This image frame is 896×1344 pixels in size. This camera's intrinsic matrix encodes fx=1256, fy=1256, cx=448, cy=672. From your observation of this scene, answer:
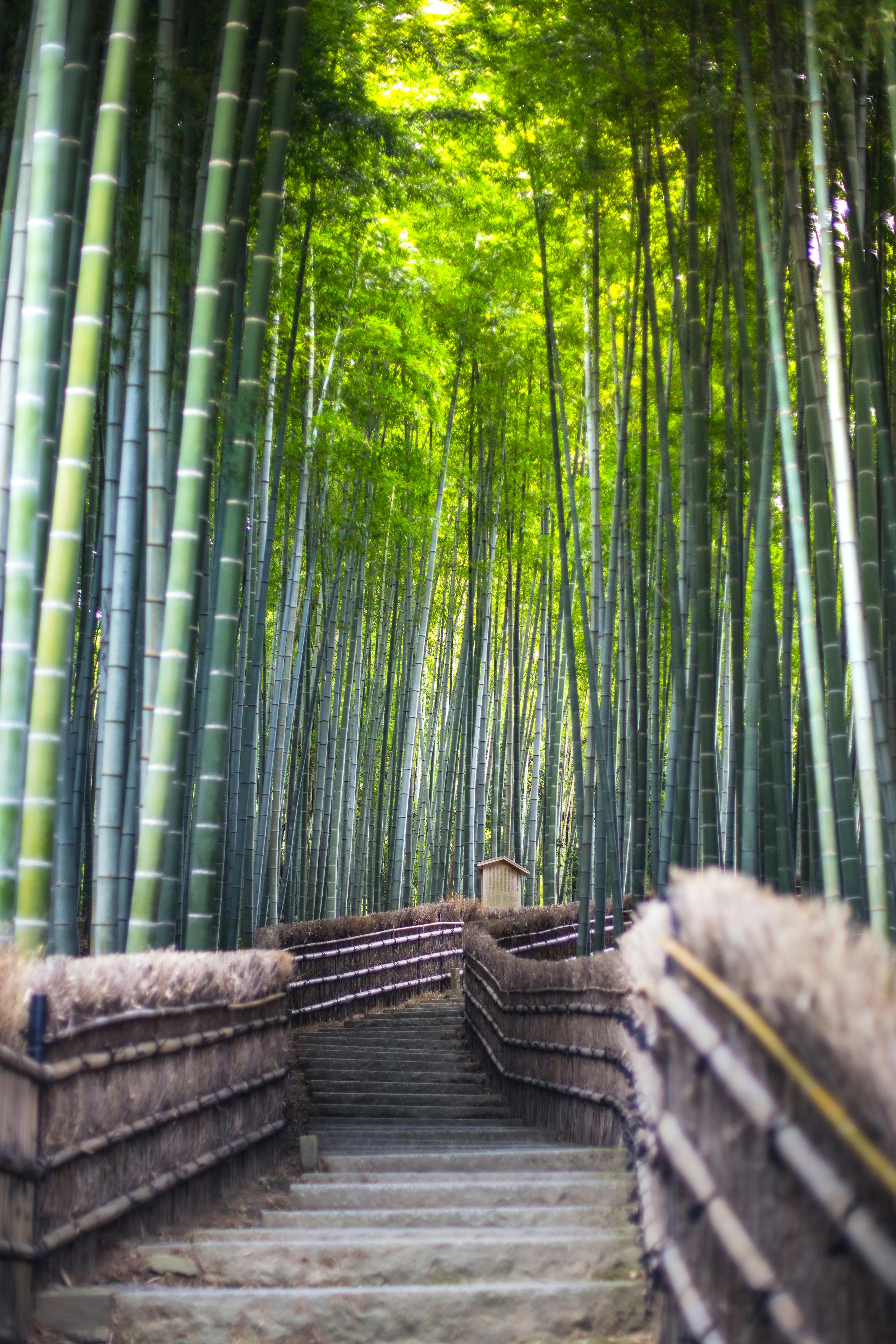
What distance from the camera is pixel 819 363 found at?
3.61 meters

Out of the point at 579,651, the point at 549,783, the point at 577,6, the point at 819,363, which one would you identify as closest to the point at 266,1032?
the point at 819,363

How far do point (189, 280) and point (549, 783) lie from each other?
6273mm

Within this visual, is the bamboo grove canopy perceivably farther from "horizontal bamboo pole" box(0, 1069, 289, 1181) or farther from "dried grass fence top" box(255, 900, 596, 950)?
"horizontal bamboo pole" box(0, 1069, 289, 1181)

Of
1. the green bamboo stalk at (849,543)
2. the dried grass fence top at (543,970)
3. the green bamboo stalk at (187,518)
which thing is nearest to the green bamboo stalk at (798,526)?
the green bamboo stalk at (849,543)

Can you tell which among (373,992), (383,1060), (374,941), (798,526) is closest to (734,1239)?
(798,526)

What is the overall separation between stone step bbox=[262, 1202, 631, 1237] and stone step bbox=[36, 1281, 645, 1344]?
0.43m

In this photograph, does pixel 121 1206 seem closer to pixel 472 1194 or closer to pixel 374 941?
pixel 472 1194

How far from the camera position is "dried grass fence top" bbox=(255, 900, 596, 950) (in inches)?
245

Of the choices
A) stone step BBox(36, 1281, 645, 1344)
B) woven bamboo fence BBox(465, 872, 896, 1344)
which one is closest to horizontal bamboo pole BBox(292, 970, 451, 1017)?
stone step BBox(36, 1281, 645, 1344)

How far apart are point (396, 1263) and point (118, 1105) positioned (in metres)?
0.59

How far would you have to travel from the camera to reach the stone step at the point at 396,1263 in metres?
2.23

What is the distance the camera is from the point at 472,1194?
2.81m

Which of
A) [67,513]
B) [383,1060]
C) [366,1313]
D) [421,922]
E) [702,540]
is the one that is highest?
[702,540]

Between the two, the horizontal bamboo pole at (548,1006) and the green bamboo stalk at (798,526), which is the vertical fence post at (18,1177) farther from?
the green bamboo stalk at (798,526)
